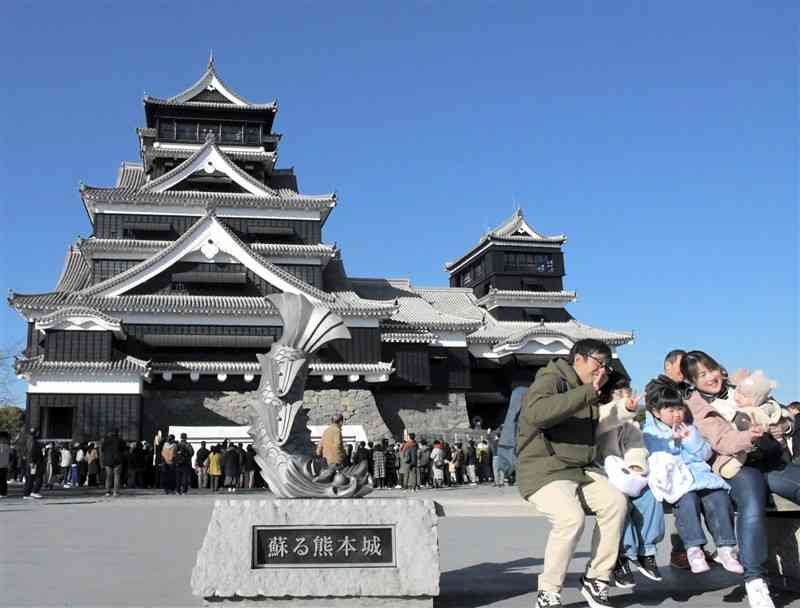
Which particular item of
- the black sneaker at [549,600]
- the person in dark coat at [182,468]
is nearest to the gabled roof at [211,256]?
the person in dark coat at [182,468]

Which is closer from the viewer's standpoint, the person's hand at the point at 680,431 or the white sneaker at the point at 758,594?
the white sneaker at the point at 758,594

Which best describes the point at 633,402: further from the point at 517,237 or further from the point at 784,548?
the point at 517,237

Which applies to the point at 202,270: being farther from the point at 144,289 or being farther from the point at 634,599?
the point at 634,599

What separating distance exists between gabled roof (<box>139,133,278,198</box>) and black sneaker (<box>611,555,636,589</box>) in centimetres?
2650

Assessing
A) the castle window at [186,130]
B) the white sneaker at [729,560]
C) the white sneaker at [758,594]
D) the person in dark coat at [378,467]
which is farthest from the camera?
the castle window at [186,130]

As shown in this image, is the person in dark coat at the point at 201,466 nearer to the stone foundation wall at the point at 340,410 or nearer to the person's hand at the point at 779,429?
the stone foundation wall at the point at 340,410

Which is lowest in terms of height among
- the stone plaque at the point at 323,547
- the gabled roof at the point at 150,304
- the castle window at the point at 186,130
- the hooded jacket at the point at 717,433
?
the stone plaque at the point at 323,547

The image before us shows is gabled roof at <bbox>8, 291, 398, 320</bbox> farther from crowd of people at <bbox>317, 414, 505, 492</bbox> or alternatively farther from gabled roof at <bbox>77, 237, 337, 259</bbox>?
crowd of people at <bbox>317, 414, 505, 492</bbox>

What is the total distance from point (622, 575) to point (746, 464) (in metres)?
1.17

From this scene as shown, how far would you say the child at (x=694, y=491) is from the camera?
521 cm

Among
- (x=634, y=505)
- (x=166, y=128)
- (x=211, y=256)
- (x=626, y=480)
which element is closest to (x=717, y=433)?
(x=626, y=480)

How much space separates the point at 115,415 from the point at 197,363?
10.8 feet

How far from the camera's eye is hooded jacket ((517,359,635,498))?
501cm

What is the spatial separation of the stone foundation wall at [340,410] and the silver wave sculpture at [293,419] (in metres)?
17.8
